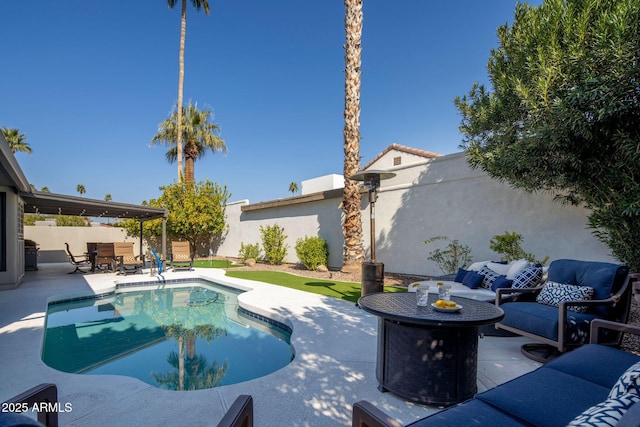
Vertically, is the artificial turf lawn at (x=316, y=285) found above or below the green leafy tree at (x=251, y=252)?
below

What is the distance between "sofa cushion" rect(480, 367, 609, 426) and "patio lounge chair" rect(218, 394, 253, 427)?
1345 mm

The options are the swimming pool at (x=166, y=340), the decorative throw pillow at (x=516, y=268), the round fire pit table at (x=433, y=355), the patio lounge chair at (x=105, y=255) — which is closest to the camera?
the round fire pit table at (x=433, y=355)

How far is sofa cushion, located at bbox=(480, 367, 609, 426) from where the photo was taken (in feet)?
5.36

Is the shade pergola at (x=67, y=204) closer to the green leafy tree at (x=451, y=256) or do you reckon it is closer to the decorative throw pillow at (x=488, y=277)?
the green leafy tree at (x=451, y=256)

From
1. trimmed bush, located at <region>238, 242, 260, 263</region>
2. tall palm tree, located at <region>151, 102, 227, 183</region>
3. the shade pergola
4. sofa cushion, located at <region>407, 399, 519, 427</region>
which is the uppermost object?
tall palm tree, located at <region>151, 102, 227, 183</region>

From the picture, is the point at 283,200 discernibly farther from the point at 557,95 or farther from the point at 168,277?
the point at 557,95

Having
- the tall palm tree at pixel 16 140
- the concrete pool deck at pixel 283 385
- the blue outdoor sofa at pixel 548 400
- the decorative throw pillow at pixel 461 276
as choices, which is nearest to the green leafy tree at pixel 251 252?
the concrete pool deck at pixel 283 385

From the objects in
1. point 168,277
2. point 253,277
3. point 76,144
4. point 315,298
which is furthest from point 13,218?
point 76,144

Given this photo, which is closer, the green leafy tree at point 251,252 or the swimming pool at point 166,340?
the swimming pool at point 166,340

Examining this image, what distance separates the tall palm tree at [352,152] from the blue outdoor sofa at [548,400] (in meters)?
7.63

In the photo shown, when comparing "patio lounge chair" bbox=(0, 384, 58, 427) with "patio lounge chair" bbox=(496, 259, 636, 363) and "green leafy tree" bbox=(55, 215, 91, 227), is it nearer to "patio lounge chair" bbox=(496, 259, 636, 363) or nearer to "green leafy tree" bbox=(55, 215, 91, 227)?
"patio lounge chair" bbox=(496, 259, 636, 363)

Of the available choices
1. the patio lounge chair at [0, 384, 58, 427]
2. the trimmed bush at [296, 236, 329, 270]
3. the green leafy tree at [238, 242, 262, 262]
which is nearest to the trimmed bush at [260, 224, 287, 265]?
the green leafy tree at [238, 242, 262, 262]

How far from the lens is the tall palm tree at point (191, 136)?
17812 millimetres

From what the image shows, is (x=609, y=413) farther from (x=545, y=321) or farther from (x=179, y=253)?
(x=179, y=253)
